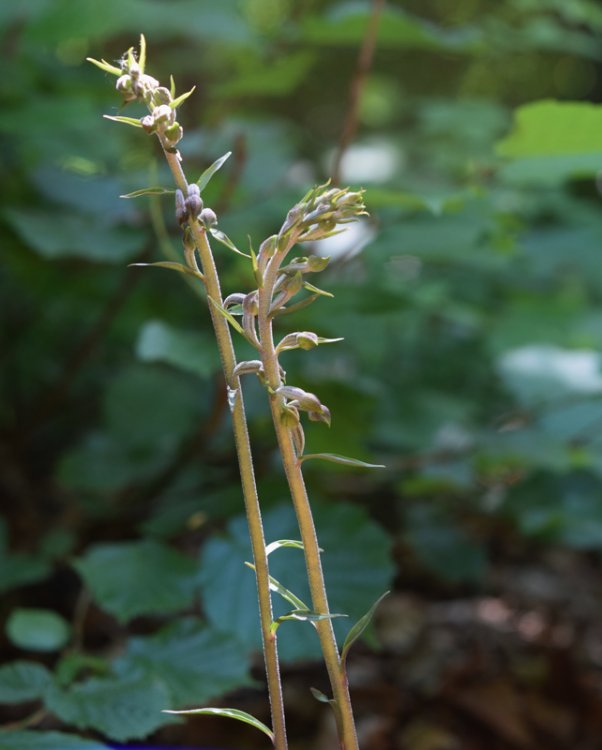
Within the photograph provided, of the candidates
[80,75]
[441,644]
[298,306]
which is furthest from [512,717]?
[80,75]

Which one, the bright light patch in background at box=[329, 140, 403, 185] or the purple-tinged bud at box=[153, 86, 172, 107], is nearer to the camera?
the purple-tinged bud at box=[153, 86, 172, 107]

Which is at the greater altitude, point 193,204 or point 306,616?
point 193,204

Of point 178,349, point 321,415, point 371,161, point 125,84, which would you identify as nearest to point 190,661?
point 178,349

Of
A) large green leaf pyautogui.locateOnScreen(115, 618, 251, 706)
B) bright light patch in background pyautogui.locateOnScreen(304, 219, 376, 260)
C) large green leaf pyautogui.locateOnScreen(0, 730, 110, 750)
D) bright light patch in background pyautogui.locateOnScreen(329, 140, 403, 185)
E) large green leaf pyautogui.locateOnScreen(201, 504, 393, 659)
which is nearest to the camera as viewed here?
large green leaf pyautogui.locateOnScreen(0, 730, 110, 750)

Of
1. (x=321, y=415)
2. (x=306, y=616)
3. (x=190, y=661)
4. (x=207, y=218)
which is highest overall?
(x=207, y=218)

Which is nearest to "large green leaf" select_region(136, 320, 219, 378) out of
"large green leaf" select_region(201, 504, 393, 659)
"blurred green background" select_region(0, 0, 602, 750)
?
"blurred green background" select_region(0, 0, 602, 750)

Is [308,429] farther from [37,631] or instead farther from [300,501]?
[300,501]

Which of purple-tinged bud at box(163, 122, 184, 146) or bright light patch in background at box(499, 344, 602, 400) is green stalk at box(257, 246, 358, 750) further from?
bright light patch in background at box(499, 344, 602, 400)

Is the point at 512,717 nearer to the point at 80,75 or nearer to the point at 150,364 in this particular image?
the point at 150,364
